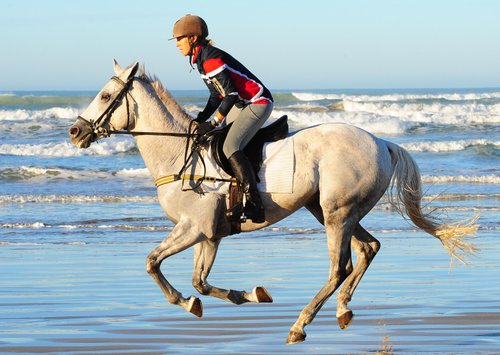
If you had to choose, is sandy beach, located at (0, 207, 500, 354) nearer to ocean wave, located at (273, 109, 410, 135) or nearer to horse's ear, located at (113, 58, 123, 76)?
horse's ear, located at (113, 58, 123, 76)

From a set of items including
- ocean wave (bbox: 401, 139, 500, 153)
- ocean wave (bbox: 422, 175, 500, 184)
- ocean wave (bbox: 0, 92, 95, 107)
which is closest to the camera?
ocean wave (bbox: 422, 175, 500, 184)

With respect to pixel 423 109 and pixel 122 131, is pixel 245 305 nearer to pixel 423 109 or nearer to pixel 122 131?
pixel 122 131

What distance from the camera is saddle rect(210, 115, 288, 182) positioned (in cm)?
772

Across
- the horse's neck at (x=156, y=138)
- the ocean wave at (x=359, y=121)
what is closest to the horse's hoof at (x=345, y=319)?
the horse's neck at (x=156, y=138)

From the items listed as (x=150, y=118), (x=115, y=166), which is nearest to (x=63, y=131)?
(x=115, y=166)

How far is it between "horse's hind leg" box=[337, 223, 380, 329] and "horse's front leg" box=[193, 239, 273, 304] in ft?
1.97

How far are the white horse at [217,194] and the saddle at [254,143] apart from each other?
0.14 metres

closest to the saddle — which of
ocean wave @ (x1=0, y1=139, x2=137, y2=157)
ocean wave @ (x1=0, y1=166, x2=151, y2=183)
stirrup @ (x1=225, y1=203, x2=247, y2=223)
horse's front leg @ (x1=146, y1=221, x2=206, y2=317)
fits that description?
stirrup @ (x1=225, y1=203, x2=247, y2=223)

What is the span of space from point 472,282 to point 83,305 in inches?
163

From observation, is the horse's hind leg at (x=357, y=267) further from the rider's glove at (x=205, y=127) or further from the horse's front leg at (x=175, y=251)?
the rider's glove at (x=205, y=127)

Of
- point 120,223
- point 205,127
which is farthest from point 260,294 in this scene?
point 120,223

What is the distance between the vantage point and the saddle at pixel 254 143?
25.3ft

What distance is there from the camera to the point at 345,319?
25.6 ft

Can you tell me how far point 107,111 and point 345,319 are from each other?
2527mm
